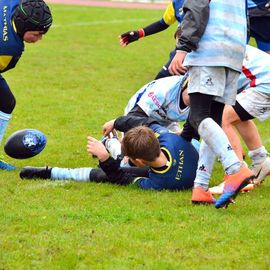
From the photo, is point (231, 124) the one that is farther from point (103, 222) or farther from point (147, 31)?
point (147, 31)

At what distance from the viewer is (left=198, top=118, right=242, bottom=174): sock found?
5715mm

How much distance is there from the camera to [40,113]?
1002 centimetres

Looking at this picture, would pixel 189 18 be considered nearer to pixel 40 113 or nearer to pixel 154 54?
pixel 40 113

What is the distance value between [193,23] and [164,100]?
1498 mm

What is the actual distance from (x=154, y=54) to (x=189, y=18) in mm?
10951

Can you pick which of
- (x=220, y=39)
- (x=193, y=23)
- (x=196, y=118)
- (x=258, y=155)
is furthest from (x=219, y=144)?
(x=258, y=155)

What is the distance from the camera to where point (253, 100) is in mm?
6621

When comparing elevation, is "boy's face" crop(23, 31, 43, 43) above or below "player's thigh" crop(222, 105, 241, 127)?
above

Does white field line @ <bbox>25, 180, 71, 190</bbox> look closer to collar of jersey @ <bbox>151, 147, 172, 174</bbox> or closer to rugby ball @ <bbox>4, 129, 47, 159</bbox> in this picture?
rugby ball @ <bbox>4, 129, 47, 159</bbox>

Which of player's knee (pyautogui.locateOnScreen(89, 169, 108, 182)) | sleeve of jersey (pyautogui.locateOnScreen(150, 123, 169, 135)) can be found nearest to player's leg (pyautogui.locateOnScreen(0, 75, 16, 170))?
player's knee (pyautogui.locateOnScreen(89, 169, 108, 182))

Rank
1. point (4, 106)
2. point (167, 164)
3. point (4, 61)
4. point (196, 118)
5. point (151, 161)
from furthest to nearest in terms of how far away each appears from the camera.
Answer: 1. point (4, 106)
2. point (4, 61)
3. point (167, 164)
4. point (151, 161)
5. point (196, 118)

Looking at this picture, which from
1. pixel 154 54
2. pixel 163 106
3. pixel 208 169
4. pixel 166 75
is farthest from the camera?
pixel 154 54

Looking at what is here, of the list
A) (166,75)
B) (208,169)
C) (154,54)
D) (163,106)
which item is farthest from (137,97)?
(154,54)

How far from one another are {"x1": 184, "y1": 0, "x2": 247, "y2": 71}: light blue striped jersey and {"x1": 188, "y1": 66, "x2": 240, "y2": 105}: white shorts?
0.06m
